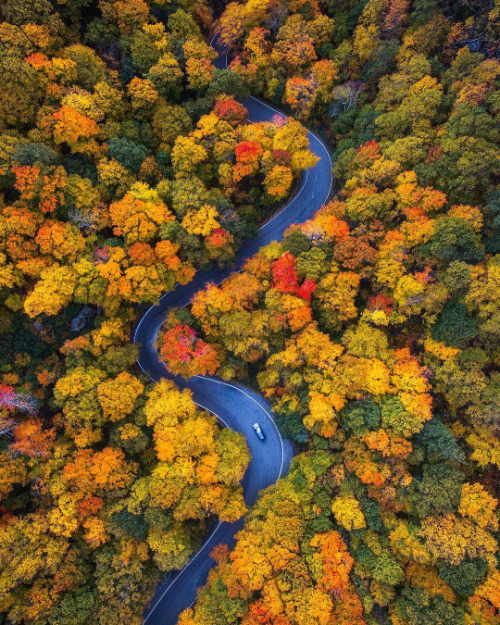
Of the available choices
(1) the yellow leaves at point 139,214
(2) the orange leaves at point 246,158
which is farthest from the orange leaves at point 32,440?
(2) the orange leaves at point 246,158

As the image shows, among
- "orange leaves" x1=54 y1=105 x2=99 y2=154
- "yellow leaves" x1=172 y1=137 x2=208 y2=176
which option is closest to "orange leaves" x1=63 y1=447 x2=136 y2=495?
"yellow leaves" x1=172 y1=137 x2=208 y2=176

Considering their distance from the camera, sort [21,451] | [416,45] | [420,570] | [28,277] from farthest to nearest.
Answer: [416,45]
[28,277]
[21,451]
[420,570]

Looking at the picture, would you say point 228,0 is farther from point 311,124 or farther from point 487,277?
point 487,277

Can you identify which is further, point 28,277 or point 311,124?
point 311,124

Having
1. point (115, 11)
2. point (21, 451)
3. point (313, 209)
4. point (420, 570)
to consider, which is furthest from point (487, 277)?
point (115, 11)

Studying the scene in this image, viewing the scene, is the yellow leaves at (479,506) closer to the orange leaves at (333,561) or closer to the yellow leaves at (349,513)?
the yellow leaves at (349,513)

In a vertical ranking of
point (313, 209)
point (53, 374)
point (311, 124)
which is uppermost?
point (311, 124)

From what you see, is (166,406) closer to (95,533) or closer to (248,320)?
(248,320)
